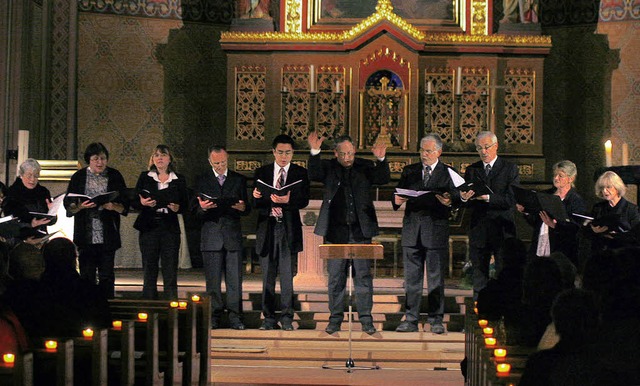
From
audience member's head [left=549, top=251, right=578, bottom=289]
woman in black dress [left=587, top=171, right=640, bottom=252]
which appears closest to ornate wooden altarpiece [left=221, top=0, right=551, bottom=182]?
woman in black dress [left=587, top=171, right=640, bottom=252]

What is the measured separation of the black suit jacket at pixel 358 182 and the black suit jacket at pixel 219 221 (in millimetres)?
649

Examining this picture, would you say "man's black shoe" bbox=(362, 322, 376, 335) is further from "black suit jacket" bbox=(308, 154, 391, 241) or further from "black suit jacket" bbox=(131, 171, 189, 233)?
"black suit jacket" bbox=(131, 171, 189, 233)

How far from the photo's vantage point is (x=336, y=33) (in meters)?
13.5

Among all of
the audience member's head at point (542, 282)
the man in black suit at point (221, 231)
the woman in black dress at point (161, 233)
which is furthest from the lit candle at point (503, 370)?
the woman in black dress at point (161, 233)

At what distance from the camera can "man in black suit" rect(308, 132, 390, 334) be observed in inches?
360

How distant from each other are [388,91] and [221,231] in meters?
4.51

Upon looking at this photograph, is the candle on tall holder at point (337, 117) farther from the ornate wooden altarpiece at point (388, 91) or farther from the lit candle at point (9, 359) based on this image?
the lit candle at point (9, 359)

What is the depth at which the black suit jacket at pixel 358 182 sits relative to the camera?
30.4ft

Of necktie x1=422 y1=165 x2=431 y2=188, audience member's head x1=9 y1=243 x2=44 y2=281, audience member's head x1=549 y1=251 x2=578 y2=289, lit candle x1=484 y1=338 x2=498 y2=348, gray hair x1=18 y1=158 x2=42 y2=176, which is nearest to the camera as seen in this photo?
lit candle x1=484 y1=338 x2=498 y2=348

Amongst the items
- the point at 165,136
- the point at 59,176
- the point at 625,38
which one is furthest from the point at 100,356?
the point at 625,38

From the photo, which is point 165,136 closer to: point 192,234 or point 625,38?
point 192,234

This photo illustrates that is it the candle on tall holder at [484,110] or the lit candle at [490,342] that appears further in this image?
the candle on tall holder at [484,110]

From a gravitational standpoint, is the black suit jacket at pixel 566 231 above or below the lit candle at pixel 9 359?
above

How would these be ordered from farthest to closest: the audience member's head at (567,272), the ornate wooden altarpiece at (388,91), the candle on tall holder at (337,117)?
the candle on tall holder at (337,117), the ornate wooden altarpiece at (388,91), the audience member's head at (567,272)
